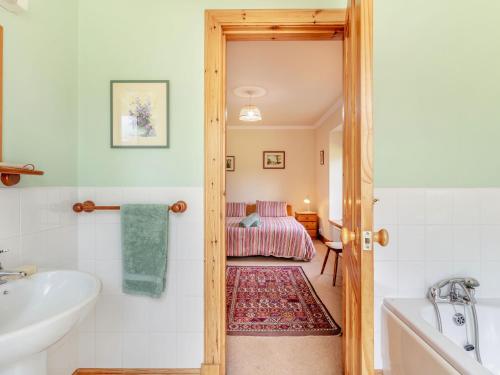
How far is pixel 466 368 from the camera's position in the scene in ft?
3.17

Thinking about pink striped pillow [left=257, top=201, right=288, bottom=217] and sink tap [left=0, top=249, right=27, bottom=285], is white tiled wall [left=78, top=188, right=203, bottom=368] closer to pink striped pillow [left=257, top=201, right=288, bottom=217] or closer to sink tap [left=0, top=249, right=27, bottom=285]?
sink tap [left=0, top=249, right=27, bottom=285]

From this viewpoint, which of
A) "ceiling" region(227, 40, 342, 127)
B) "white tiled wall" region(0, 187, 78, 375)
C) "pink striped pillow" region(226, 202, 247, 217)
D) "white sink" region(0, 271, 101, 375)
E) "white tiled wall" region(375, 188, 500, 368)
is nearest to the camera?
"white sink" region(0, 271, 101, 375)

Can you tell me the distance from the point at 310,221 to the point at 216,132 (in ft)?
14.8

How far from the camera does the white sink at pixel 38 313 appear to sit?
72 centimetres

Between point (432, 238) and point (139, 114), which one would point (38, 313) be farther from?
point (432, 238)

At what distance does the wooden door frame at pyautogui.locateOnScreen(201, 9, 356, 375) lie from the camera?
155cm

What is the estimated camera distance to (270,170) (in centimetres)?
628

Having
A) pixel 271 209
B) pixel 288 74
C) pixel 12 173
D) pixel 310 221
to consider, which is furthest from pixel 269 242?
pixel 12 173

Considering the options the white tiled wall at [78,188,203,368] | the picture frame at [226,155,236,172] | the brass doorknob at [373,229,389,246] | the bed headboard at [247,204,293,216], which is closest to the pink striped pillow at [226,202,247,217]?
the bed headboard at [247,204,293,216]

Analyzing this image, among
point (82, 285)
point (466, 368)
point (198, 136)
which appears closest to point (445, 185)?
point (466, 368)

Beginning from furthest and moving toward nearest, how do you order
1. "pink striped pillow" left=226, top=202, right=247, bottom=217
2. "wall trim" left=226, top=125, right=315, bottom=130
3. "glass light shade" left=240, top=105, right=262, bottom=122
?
"wall trim" left=226, top=125, right=315, bottom=130, "pink striped pillow" left=226, top=202, right=247, bottom=217, "glass light shade" left=240, top=105, right=262, bottom=122

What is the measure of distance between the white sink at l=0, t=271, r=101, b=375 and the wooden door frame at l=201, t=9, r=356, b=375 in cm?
67

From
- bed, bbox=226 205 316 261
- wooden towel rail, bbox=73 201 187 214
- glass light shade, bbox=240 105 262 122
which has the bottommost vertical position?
bed, bbox=226 205 316 261

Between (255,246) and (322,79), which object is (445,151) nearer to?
(322,79)
